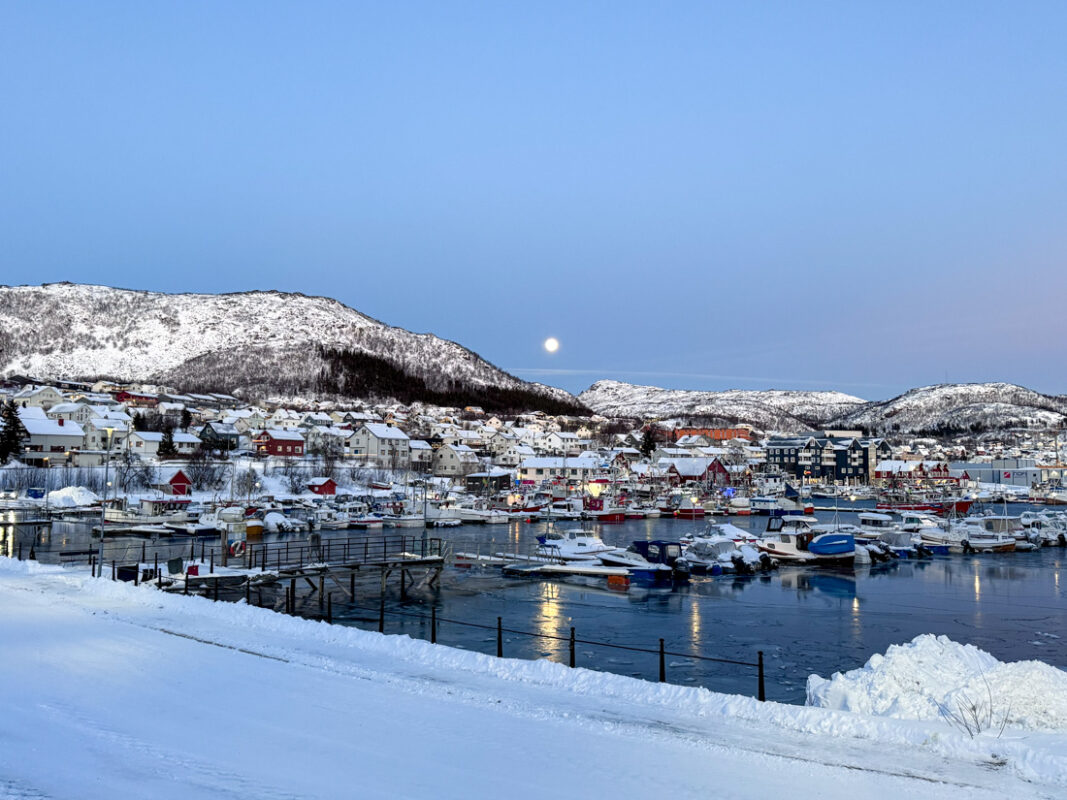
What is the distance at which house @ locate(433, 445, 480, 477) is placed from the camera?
135 m

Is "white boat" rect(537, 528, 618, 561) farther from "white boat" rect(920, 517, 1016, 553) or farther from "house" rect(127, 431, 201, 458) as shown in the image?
"house" rect(127, 431, 201, 458)

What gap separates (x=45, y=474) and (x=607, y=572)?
70.6 m

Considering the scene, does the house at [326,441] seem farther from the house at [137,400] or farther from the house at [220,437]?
the house at [137,400]

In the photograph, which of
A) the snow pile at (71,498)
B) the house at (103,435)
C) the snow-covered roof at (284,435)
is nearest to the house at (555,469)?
the snow-covered roof at (284,435)

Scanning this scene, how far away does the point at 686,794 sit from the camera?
941 centimetres

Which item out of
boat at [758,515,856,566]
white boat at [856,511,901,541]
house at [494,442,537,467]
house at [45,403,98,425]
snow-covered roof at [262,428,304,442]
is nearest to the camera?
boat at [758,515,856,566]

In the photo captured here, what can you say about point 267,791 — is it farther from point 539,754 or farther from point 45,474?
point 45,474

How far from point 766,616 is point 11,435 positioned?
305 ft

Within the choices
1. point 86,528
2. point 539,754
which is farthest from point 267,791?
point 86,528

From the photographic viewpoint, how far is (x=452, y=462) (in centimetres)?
13638

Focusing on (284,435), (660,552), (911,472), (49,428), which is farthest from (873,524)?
(49,428)

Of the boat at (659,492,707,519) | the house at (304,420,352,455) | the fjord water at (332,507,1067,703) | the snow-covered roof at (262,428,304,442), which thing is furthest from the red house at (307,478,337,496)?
the fjord water at (332,507,1067,703)

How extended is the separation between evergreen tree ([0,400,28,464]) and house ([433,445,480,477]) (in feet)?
192

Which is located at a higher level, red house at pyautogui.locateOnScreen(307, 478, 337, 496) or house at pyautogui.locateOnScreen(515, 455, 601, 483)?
house at pyautogui.locateOnScreen(515, 455, 601, 483)
